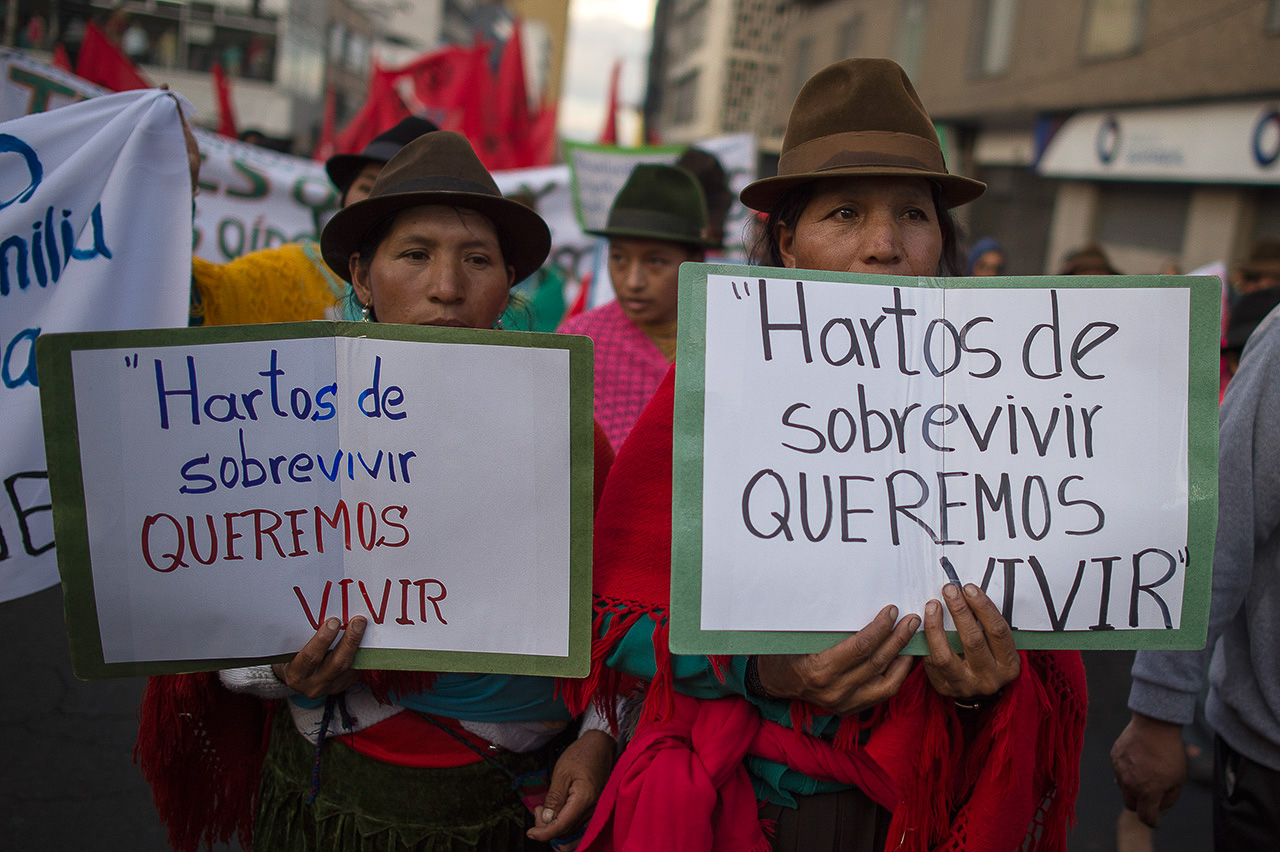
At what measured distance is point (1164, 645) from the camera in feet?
4.17

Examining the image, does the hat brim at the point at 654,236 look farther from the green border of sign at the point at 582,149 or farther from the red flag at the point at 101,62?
the red flag at the point at 101,62

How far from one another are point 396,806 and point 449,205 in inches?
43.6

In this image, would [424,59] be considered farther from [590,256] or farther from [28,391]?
[28,391]

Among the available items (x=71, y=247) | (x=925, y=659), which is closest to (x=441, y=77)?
(x=71, y=247)

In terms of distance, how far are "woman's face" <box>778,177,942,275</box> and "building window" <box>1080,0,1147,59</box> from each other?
13.7 meters

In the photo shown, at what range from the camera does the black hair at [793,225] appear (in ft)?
5.12

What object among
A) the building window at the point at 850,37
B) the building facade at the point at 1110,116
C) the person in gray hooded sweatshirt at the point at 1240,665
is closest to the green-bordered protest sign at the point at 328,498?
→ the person in gray hooded sweatshirt at the point at 1240,665

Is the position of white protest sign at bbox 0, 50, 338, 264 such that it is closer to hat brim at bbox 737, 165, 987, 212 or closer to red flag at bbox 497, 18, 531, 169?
red flag at bbox 497, 18, 531, 169

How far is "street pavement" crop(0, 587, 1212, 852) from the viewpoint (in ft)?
9.40

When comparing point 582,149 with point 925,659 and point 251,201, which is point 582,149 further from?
point 925,659

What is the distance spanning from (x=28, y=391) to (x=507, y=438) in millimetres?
1253

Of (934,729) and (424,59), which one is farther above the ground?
(424,59)

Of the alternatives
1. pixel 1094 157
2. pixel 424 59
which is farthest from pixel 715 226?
pixel 1094 157

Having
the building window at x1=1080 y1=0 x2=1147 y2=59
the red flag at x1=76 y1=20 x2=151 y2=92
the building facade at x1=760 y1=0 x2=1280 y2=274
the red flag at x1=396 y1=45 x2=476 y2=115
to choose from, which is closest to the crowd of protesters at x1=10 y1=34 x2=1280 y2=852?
the red flag at x1=76 y1=20 x2=151 y2=92
